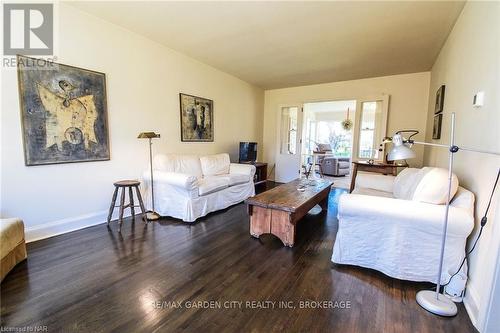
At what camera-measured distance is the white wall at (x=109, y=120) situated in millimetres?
2330

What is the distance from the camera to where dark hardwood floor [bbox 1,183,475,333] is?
4.75 ft

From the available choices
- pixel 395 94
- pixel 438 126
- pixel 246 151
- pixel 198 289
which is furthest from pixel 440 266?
pixel 395 94

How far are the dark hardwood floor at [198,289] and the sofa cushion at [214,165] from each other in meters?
1.62

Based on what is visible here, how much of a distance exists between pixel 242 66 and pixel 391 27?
2495 mm

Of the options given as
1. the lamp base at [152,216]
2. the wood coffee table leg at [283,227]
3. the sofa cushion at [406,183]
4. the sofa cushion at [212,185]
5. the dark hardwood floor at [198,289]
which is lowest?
the dark hardwood floor at [198,289]

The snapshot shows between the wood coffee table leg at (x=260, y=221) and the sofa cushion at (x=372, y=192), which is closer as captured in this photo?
the wood coffee table leg at (x=260, y=221)

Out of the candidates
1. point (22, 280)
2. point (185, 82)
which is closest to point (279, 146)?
point (185, 82)

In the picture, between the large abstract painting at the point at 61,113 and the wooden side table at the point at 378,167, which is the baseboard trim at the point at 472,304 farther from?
the large abstract painting at the point at 61,113

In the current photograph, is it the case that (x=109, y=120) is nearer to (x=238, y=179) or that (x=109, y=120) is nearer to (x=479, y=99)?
(x=238, y=179)

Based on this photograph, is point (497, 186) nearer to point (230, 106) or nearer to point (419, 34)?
point (419, 34)

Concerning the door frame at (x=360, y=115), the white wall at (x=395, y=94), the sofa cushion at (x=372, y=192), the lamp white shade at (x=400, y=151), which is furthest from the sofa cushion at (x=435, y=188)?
the white wall at (x=395, y=94)

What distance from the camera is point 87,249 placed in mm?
2330

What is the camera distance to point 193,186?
3.07m

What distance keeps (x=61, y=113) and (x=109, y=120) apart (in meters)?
0.51
